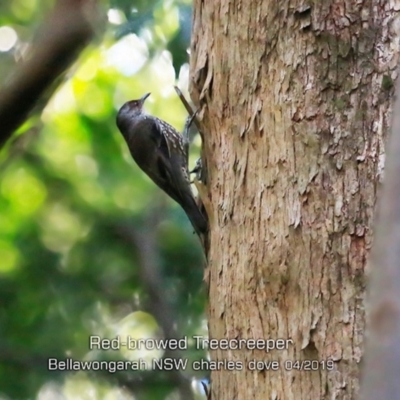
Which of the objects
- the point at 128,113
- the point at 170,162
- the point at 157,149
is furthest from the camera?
the point at 128,113

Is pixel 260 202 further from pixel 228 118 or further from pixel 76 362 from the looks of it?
pixel 76 362

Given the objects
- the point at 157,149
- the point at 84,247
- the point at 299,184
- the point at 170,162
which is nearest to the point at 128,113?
the point at 157,149

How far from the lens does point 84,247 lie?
3885 mm

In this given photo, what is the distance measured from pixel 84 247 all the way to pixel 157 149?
771 mm

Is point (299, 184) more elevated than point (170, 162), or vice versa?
point (170, 162)

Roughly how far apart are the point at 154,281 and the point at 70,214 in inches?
29.9

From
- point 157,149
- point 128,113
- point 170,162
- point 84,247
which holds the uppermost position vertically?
point 128,113

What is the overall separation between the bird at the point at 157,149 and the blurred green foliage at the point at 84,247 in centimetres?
35

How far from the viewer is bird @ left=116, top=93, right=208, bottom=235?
337 cm

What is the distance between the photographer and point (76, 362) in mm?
3305

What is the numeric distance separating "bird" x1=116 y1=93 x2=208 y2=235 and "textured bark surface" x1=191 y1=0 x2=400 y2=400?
1105mm

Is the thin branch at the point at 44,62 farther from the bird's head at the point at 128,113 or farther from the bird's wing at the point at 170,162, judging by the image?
the bird's head at the point at 128,113

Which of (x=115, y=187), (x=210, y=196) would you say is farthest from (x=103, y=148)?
(x=210, y=196)

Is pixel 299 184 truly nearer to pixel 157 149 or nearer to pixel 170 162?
pixel 170 162
